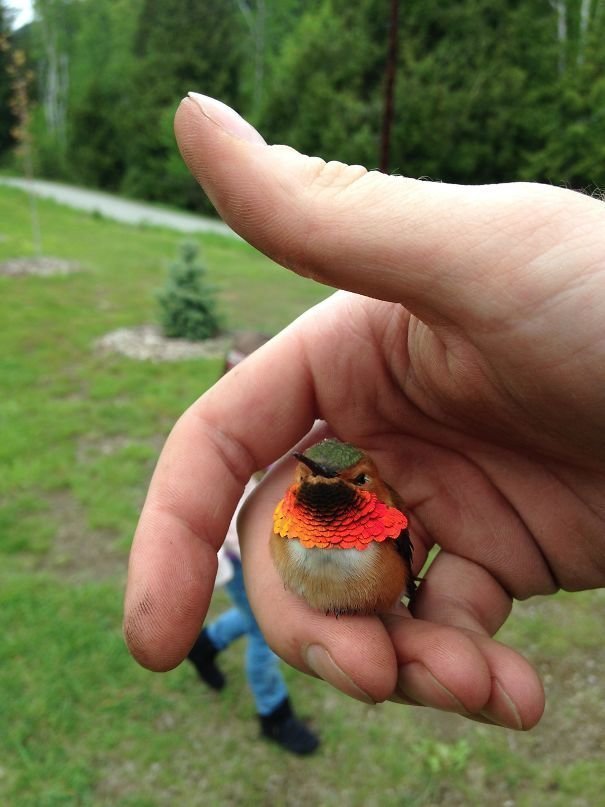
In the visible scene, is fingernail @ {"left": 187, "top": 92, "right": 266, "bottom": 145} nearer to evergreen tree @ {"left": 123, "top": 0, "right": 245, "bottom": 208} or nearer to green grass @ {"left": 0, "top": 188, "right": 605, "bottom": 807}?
green grass @ {"left": 0, "top": 188, "right": 605, "bottom": 807}

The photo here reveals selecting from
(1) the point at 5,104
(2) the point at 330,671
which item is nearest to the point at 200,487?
(2) the point at 330,671

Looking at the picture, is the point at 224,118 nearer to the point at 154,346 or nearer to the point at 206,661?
the point at 206,661

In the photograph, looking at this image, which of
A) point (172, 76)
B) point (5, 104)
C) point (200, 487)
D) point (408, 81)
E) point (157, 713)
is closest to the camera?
point (200, 487)

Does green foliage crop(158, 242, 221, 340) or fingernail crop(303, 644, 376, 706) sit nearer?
fingernail crop(303, 644, 376, 706)

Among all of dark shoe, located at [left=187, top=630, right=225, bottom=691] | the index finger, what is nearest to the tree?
dark shoe, located at [left=187, top=630, right=225, bottom=691]

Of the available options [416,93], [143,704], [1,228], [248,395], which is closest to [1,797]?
[143,704]

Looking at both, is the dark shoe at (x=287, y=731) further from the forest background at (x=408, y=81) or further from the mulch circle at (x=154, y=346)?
the forest background at (x=408, y=81)
